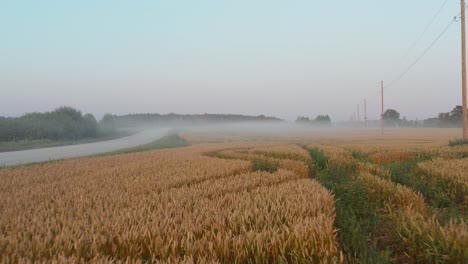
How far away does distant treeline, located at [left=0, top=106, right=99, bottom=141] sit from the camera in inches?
1679

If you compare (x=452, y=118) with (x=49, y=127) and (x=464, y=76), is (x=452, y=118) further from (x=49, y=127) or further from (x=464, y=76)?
(x=49, y=127)

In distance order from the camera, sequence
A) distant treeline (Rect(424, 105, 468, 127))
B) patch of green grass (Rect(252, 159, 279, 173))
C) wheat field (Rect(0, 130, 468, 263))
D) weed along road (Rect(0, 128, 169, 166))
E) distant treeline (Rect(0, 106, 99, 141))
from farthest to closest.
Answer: distant treeline (Rect(424, 105, 468, 127))
distant treeline (Rect(0, 106, 99, 141))
weed along road (Rect(0, 128, 169, 166))
patch of green grass (Rect(252, 159, 279, 173))
wheat field (Rect(0, 130, 468, 263))

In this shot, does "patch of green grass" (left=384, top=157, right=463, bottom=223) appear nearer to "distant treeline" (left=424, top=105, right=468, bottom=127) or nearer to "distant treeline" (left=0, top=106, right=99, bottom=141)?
"distant treeline" (left=0, top=106, right=99, bottom=141)

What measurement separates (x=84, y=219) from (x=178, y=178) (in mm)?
3710

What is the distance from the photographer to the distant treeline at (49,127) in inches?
1679

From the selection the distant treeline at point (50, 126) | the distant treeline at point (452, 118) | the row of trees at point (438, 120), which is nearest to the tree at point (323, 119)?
the row of trees at point (438, 120)

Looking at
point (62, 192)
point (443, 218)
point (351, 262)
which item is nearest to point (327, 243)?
point (351, 262)

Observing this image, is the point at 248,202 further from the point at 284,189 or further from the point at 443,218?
the point at 443,218

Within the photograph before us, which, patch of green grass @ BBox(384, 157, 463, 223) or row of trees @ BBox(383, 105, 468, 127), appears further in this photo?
row of trees @ BBox(383, 105, 468, 127)

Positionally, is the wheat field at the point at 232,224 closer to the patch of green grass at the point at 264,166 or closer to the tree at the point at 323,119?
the patch of green grass at the point at 264,166

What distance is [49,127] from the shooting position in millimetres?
48000

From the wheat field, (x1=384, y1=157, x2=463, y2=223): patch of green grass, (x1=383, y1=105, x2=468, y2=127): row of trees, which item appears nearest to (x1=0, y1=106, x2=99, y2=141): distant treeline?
the wheat field

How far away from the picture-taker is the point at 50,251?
3127 millimetres

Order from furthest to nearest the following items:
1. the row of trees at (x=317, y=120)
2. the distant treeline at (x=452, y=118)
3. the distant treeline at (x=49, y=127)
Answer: the row of trees at (x=317, y=120) < the distant treeline at (x=452, y=118) < the distant treeline at (x=49, y=127)
